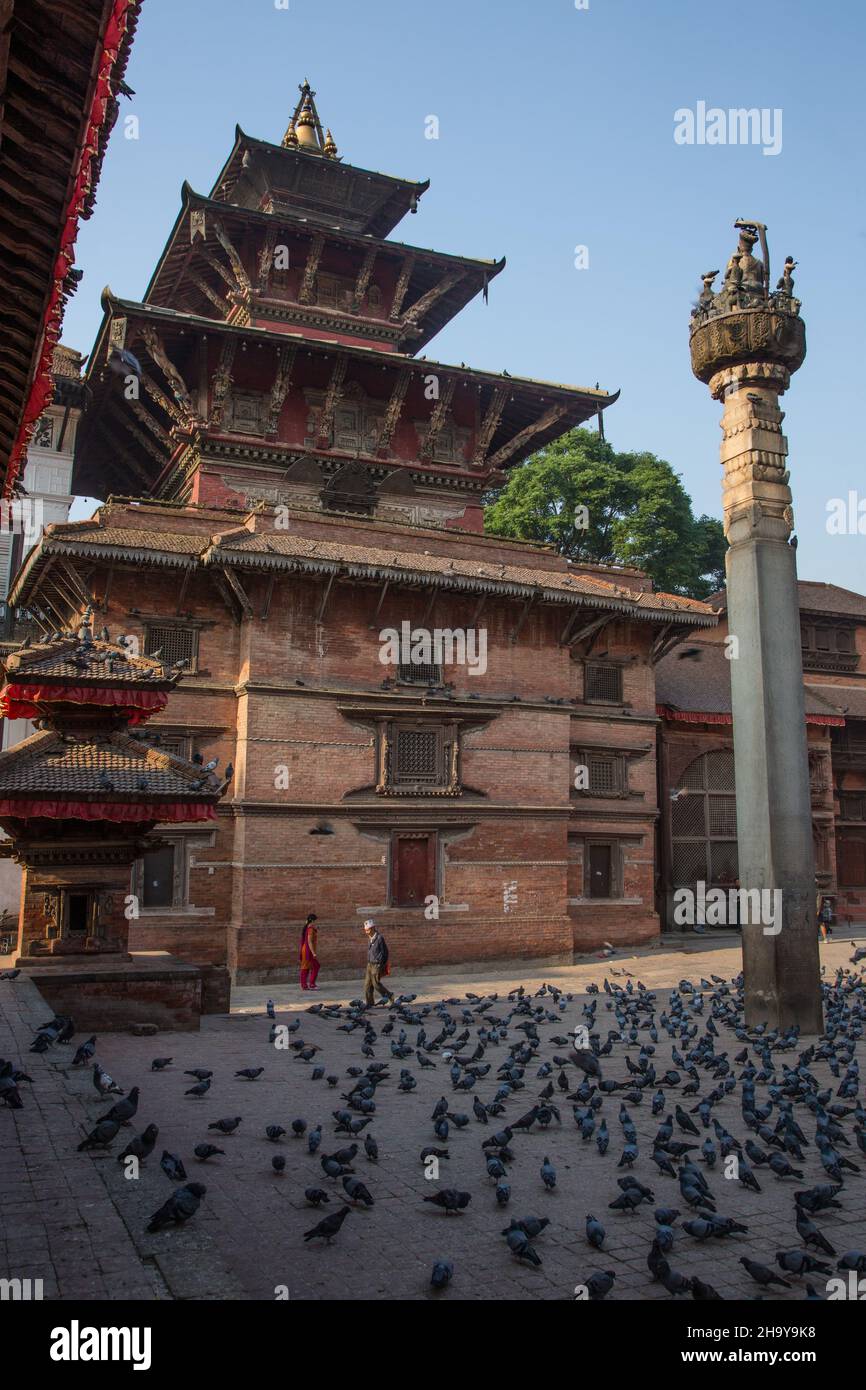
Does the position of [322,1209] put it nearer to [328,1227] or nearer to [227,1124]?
[328,1227]

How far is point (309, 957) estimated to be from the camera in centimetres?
1875

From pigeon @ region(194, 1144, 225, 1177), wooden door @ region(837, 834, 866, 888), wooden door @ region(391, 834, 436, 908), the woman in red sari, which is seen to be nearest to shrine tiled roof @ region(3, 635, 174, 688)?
the woman in red sari

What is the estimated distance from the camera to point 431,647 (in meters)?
22.9

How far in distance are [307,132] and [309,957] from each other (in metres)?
25.7

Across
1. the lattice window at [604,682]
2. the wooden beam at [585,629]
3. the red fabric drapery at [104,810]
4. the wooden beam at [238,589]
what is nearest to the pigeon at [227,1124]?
the red fabric drapery at [104,810]

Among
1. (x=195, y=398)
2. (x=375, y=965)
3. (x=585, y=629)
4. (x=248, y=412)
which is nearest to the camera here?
(x=375, y=965)

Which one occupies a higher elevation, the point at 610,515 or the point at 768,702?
the point at 610,515

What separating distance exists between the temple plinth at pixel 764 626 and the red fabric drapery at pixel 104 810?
7859 mm

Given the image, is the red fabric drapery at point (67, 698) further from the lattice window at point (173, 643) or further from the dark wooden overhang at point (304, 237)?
the dark wooden overhang at point (304, 237)

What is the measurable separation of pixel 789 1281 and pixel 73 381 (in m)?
30.9

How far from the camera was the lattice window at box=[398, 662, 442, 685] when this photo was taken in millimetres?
22625

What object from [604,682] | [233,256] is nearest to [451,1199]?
[604,682]

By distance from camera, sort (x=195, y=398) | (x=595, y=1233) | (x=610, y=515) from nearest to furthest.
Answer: (x=595, y=1233) → (x=195, y=398) → (x=610, y=515)
